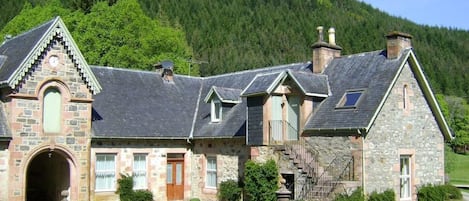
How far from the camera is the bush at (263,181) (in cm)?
2116

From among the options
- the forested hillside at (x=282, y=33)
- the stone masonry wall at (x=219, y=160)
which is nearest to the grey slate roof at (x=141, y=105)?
the stone masonry wall at (x=219, y=160)

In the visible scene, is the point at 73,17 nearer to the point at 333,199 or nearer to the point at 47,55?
the point at 47,55

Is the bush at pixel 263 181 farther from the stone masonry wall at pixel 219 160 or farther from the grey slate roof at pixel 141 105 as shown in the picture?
the grey slate roof at pixel 141 105

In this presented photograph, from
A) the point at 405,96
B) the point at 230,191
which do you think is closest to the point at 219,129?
the point at 230,191

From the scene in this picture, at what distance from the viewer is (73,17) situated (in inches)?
1645

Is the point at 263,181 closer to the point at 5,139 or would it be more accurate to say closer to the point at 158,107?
the point at 158,107

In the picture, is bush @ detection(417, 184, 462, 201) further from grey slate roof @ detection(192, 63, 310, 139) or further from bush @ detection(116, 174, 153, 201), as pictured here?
bush @ detection(116, 174, 153, 201)

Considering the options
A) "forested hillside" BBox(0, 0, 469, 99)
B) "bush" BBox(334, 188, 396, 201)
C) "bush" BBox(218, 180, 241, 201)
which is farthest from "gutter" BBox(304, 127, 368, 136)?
"forested hillside" BBox(0, 0, 469, 99)

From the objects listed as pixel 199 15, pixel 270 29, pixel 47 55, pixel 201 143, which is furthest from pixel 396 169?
pixel 270 29

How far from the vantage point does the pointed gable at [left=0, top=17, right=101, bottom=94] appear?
1978 centimetres

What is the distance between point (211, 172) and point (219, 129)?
2123 mm

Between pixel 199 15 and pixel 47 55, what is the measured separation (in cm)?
8128

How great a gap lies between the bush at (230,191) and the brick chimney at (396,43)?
843cm

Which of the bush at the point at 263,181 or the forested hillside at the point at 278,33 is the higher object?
the forested hillside at the point at 278,33
